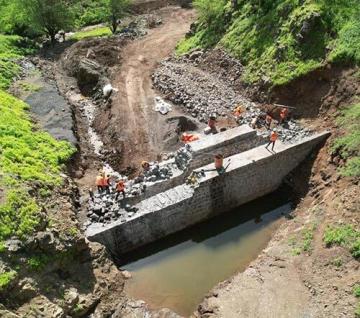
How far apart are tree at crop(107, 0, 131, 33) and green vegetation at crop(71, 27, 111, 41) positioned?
89 cm

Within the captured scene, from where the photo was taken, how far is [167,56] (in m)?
32.7

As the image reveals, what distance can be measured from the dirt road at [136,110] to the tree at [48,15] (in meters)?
8.13

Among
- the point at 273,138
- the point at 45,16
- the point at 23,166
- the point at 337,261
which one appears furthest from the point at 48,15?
the point at 337,261

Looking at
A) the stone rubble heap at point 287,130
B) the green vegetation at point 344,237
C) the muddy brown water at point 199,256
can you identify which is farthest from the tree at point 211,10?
the green vegetation at point 344,237

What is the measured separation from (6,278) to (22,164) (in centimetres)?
630

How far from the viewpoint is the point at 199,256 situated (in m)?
18.7

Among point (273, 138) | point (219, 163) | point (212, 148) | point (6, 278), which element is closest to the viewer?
point (6, 278)

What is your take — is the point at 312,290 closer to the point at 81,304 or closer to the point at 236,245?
the point at 236,245

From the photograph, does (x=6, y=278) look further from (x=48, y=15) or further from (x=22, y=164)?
(x=48, y=15)

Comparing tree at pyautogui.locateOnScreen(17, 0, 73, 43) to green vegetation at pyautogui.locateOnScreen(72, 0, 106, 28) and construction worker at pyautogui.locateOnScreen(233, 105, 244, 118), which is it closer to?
green vegetation at pyautogui.locateOnScreen(72, 0, 106, 28)

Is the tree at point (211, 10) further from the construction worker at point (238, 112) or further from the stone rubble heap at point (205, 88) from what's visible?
the construction worker at point (238, 112)

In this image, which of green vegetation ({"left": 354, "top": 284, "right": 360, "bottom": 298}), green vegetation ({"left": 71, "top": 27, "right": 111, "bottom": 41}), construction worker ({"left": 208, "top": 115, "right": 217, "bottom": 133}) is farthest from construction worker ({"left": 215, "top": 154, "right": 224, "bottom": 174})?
green vegetation ({"left": 71, "top": 27, "right": 111, "bottom": 41})

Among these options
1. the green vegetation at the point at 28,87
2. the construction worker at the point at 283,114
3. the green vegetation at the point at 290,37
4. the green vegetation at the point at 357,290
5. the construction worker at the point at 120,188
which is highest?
the green vegetation at the point at 290,37

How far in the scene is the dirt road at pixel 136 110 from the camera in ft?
77.3
